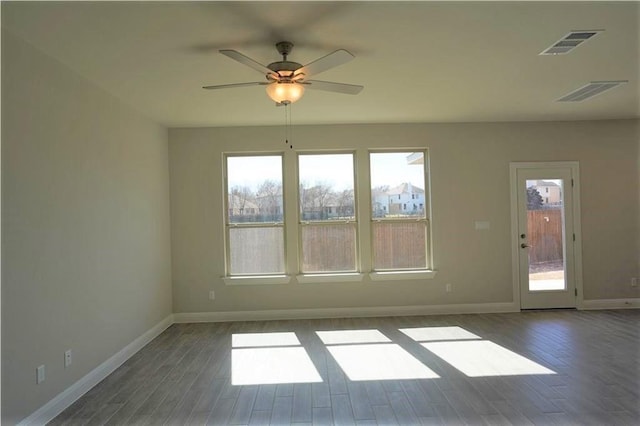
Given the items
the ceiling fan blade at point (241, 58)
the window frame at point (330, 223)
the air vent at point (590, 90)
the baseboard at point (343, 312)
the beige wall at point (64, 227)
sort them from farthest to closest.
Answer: the window frame at point (330, 223), the baseboard at point (343, 312), the air vent at point (590, 90), the beige wall at point (64, 227), the ceiling fan blade at point (241, 58)

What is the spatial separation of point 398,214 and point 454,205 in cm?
80

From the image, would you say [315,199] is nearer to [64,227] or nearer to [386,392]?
[386,392]

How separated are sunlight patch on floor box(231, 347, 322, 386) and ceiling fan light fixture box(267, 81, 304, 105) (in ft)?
7.81

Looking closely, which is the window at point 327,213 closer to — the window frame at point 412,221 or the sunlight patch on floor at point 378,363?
the window frame at point 412,221

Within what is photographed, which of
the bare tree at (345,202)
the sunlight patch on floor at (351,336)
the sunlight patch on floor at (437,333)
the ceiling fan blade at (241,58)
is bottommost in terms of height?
the sunlight patch on floor at (437,333)

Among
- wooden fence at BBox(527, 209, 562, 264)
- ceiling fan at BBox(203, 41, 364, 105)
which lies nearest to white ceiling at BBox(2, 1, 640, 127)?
ceiling fan at BBox(203, 41, 364, 105)

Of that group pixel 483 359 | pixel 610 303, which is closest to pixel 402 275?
pixel 483 359

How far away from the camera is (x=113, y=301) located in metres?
→ 3.93

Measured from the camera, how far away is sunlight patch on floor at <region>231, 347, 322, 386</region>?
3511 mm

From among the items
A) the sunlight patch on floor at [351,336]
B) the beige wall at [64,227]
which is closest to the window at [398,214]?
the sunlight patch on floor at [351,336]

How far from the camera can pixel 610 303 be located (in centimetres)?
572

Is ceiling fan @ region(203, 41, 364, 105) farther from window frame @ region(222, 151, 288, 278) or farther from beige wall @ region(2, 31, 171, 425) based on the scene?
window frame @ region(222, 151, 288, 278)

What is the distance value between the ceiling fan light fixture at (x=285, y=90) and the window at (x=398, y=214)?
9.62ft

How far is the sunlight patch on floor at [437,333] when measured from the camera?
455 cm
